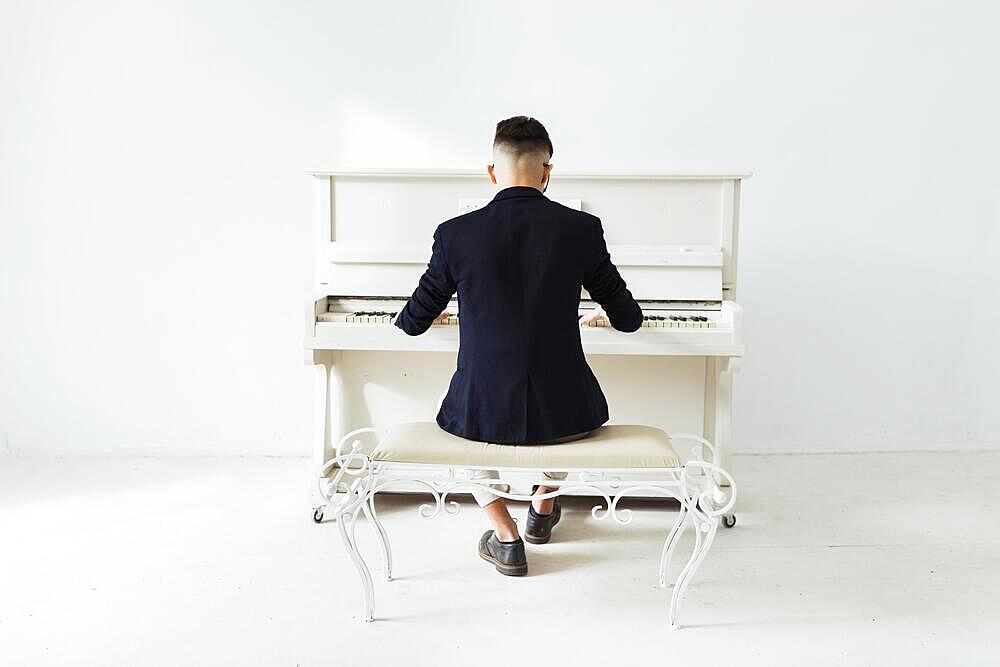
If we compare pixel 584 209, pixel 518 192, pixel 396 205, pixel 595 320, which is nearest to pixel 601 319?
pixel 595 320

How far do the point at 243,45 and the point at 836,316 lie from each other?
266 cm

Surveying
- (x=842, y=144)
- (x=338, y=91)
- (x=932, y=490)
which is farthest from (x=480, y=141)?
(x=932, y=490)

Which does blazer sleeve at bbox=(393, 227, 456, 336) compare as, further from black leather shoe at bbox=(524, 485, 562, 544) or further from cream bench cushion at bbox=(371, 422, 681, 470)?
black leather shoe at bbox=(524, 485, 562, 544)

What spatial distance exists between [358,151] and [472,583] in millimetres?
1926

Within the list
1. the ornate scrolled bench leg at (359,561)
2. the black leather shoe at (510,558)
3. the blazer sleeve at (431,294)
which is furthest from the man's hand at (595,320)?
the ornate scrolled bench leg at (359,561)

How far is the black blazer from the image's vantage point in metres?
1.98

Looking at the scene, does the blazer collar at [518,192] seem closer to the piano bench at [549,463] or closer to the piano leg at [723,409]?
the piano bench at [549,463]

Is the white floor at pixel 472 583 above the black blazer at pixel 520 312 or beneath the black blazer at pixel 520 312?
beneath

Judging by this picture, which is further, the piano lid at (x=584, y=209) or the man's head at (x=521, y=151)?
the piano lid at (x=584, y=209)

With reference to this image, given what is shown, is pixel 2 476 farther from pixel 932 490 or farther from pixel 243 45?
pixel 932 490

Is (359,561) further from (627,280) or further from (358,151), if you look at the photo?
(358,151)

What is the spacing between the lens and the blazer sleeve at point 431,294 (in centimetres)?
205

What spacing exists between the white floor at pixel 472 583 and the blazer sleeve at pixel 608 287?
27.6 inches

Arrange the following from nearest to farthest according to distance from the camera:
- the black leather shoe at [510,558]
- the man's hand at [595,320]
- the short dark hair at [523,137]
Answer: the short dark hair at [523,137] → the black leather shoe at [510,558] → the man's hand at [595,320]
